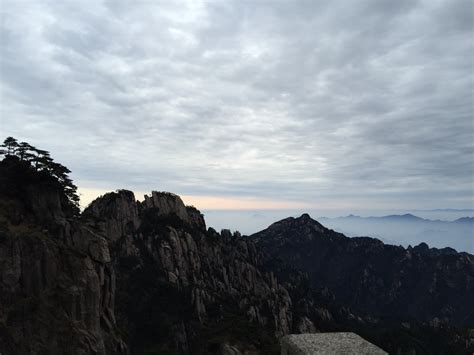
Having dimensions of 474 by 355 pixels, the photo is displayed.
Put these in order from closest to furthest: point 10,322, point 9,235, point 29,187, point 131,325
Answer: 1. point 10,322
2. point 9,235
3. point 29,187
4. point 131,325

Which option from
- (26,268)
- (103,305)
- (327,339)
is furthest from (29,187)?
(327,339)

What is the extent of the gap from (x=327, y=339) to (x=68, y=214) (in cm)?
10759

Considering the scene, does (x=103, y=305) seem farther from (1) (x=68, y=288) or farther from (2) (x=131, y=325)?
(2) (x=131, y=325)

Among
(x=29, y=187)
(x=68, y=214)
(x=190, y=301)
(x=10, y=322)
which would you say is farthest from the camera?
(x=190, y=301)

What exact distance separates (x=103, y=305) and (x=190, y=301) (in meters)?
103

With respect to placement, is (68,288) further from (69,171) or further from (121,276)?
(121,276)

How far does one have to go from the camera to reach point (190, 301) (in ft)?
633

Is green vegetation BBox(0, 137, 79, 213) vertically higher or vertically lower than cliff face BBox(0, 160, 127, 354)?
higher

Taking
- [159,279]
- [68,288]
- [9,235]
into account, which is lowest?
[159,279]

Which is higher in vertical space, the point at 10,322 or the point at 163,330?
the point at 10,322

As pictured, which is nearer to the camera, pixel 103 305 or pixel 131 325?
pixel 103 305

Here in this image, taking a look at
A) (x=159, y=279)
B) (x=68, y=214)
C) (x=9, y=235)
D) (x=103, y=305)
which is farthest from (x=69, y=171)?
(x=159, y=279)

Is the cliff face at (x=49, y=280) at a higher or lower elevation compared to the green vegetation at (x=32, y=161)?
lower

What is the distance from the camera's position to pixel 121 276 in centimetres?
19425
